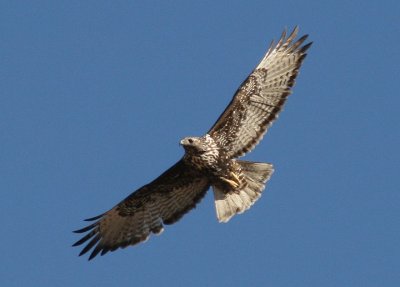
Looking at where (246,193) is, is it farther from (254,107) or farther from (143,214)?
(143,214)

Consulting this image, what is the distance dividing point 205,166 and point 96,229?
7.59ft

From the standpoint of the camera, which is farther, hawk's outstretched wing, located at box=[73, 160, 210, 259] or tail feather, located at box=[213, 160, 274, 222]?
hawk's outstretched wing, located at box=[73, 160, 210, 259]

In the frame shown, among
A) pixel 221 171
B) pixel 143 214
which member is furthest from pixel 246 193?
pixel 143 214

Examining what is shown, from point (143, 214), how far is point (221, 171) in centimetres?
170

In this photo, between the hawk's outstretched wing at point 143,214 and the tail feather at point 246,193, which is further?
the hawk's outstretched wing at point 143,214

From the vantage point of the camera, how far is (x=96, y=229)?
49.5 feet

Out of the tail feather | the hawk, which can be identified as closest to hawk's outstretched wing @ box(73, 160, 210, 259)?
the hawk

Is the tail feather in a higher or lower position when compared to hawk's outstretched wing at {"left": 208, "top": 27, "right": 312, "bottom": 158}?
lower

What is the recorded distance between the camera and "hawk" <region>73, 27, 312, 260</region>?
1438 centimetres

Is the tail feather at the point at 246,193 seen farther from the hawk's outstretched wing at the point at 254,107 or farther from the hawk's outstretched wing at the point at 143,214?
the hawk's outstretched wing at the point at 143,214

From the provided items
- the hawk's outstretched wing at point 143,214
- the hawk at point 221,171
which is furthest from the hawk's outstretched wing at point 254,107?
the hawk's outstretched wing at point 143,214

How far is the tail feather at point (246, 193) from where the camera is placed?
14453 millimetres

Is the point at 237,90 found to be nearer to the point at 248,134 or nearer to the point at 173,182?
the point at 248,134

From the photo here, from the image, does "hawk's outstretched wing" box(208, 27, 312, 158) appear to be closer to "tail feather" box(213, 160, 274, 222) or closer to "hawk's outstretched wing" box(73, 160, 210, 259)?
"tail feather" box(213, 160, 274, 222)
